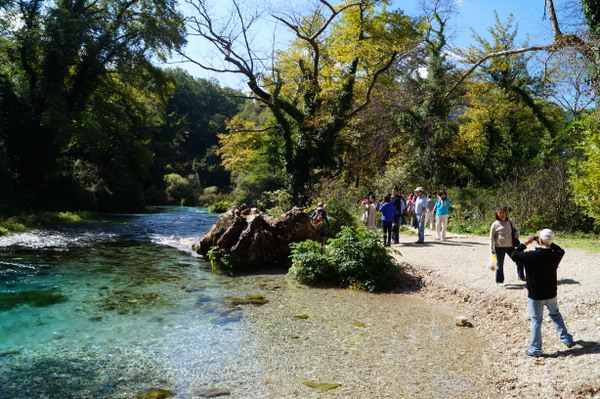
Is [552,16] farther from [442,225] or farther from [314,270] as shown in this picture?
[314,270]

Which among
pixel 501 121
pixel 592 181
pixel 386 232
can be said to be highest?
pixel 501 121

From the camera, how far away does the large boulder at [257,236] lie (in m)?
11.9

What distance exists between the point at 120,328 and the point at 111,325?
0.84 ft

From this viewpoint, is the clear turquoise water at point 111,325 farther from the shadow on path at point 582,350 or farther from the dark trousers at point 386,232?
the dark trousers at point 386,232

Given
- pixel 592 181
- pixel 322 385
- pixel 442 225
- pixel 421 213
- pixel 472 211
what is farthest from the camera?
pixel 472 211

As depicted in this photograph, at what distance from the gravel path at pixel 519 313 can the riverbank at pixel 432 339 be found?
0.05 feet

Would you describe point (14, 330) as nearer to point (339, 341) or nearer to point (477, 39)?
point (339, 341)

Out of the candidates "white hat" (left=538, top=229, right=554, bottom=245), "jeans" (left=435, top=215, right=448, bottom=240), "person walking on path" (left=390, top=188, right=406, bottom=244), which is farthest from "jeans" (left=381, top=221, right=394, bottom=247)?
"white hat" (left=538, top=229, right=554, bottom=245)

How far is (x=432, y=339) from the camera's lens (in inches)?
245

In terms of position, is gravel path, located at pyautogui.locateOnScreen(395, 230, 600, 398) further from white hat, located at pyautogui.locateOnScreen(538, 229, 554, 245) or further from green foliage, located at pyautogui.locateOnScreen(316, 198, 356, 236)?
green foliage, located at pyautogui.locateOnScreen(316, 198, 356, 236)

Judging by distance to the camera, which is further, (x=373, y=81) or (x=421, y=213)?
(x=373, y=81)

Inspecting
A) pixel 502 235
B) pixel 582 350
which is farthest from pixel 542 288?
pixel 502 235

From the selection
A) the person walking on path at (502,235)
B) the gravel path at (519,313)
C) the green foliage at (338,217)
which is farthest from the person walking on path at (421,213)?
the person walking on path at (502,235)

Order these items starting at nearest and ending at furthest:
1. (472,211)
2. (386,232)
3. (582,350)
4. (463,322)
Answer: (582,350), (463,322), (386,232), (472,211)
